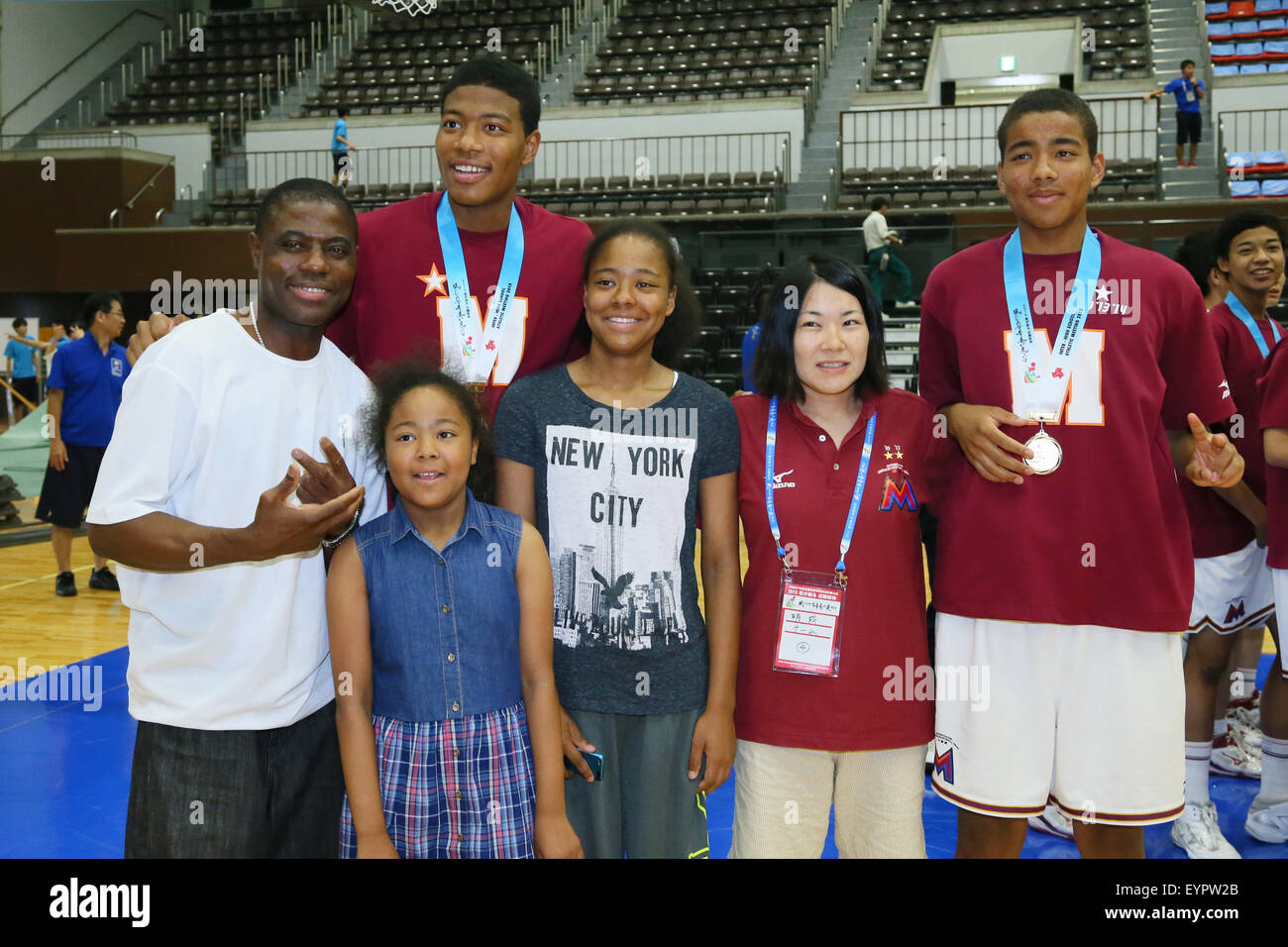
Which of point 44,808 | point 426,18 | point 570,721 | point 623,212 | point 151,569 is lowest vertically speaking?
point 44,808

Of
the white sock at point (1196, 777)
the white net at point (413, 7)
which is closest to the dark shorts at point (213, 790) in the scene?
the white sock at point (1196, 777)

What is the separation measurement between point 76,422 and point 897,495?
18.6 feet

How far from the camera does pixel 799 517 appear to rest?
2049 mm

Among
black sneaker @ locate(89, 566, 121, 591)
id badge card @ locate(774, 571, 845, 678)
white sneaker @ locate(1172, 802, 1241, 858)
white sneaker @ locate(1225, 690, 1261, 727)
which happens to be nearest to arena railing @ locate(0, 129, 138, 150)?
black sneaker @ locate(89, 566, 121, 591)

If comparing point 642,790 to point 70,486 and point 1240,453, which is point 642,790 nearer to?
point 1240,453

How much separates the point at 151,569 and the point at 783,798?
1229mm

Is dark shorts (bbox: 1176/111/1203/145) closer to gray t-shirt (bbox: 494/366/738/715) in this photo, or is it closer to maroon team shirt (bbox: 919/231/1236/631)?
maroon team shirt (bbox: 919/231/1236/631)

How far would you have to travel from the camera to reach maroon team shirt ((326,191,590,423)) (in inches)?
90.5

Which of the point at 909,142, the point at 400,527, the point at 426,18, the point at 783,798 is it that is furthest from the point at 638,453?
the point at 426,18

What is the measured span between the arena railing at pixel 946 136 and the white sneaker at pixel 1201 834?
1013 cm

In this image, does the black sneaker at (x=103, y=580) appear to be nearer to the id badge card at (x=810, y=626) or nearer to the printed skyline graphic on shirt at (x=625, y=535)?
the printed skyline graphic on shirt at (x=625, y=535)

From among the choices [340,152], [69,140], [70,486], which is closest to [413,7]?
[340,152]

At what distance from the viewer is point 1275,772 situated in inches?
124
